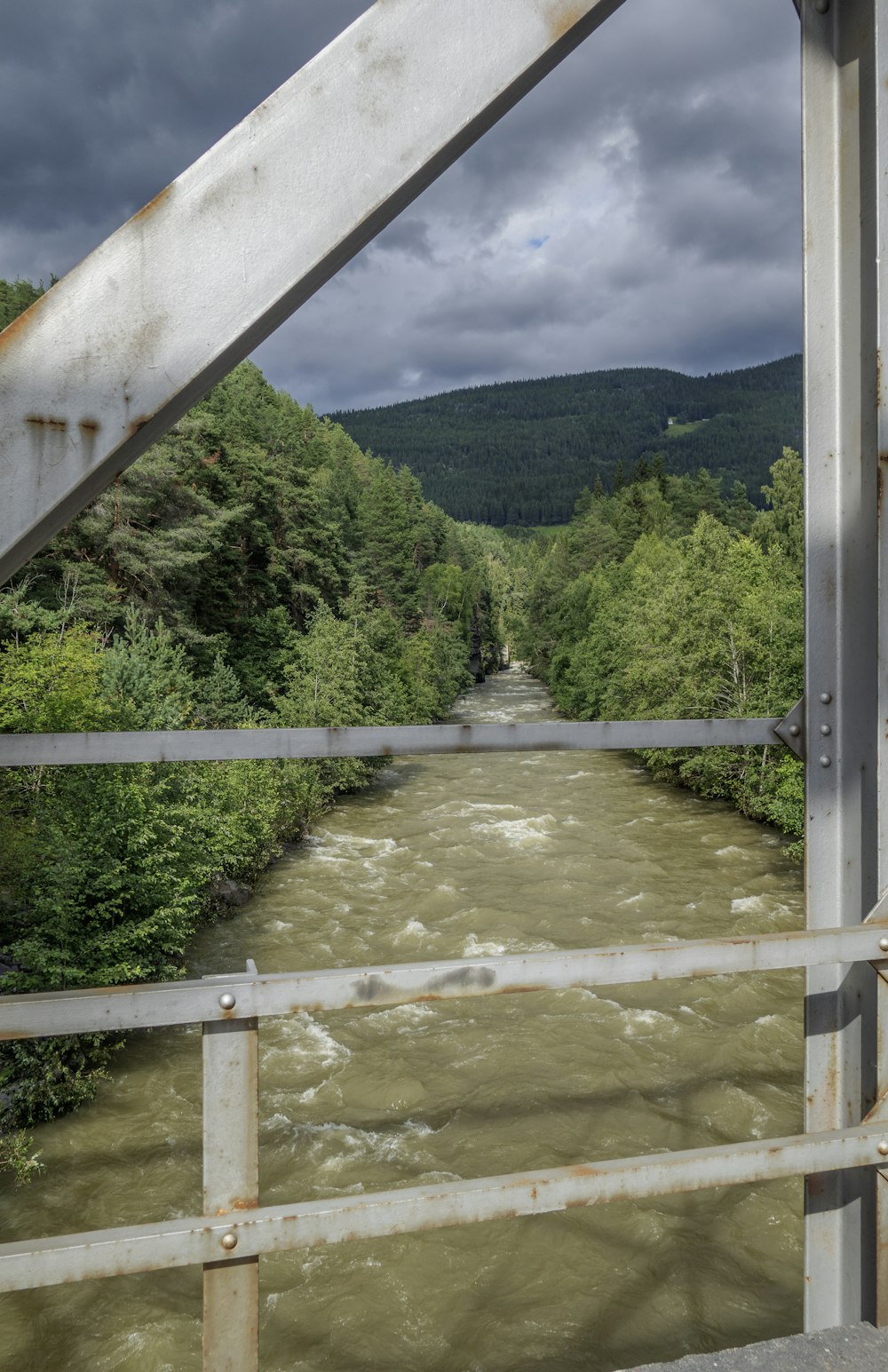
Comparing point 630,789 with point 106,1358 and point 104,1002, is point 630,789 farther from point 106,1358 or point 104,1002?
point 104,1002

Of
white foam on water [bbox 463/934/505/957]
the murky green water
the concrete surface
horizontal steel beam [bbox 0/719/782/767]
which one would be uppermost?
horizontal steel beam [bbox 0/719/782/767]

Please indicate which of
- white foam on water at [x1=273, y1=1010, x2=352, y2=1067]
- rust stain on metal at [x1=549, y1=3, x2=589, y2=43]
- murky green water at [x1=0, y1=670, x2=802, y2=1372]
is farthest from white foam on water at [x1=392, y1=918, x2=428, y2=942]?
rust stain on metal at [x1=549, y1=3, x2=589, y2=43]

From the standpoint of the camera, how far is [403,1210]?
163 cm

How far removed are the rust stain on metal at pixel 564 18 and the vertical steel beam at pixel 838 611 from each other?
90 centimetres

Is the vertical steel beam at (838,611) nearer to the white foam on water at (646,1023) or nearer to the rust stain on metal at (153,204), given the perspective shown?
the rust stain on metal at (153,204)

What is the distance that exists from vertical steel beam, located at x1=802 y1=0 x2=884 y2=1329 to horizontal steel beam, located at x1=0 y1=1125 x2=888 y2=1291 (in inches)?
11.8

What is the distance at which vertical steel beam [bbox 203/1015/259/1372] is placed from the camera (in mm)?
1603

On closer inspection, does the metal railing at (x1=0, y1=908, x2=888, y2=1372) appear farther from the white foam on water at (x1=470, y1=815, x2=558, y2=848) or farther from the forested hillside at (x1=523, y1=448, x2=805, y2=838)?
the white foam on water at (x1=470, y1=815, x2=558, y2=848)

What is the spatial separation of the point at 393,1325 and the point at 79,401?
1049 cm

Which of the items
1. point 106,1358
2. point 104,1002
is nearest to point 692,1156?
point 104,1002

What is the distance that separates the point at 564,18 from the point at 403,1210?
6.87 feet

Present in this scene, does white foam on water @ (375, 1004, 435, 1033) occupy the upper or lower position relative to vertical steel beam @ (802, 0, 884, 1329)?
lower

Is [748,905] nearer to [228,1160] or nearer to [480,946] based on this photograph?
[480,946]

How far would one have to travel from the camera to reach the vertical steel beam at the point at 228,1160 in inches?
63.1
